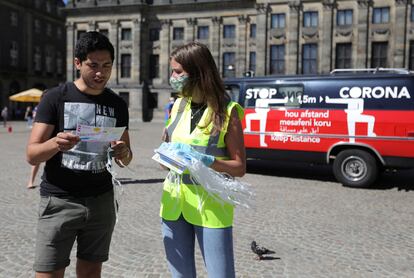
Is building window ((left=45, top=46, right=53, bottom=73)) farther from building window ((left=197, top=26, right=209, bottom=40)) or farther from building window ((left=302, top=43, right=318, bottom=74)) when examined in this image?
building window ((left=302, top=43, right=318, bottom=74))

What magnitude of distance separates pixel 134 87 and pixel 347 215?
42.6 m

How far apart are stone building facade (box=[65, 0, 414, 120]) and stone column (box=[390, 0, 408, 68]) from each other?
0.26 feet

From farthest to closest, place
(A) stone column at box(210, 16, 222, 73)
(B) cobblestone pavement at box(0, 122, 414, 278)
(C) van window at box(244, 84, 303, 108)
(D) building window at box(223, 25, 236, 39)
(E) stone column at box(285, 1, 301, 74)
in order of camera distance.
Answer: (A) stone column at box(210, 16, 222, 73), (D) building window at box(223, 25, 236, 39), (E) stone column at box(285, 1, 301, 74), (C) van window at box(244, 84, 303, 108), (B) cobblestone pavement at box(0, 122, 414, 278)

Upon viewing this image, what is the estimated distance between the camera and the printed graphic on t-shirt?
8.96 feet

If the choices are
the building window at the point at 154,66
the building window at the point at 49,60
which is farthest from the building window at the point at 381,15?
the building window at the point at 49,60

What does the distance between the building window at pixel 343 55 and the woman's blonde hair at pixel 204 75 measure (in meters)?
39.7

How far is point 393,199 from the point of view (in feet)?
28.6

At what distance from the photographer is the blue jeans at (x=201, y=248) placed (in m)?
2.59

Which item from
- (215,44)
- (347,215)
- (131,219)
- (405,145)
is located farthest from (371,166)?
(215,44)

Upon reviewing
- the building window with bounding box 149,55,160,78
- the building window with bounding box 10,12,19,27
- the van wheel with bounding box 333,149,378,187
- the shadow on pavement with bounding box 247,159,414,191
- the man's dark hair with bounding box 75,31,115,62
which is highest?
the building window with bounding box 10,12,19,27

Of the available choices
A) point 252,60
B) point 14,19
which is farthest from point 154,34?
point 14,19

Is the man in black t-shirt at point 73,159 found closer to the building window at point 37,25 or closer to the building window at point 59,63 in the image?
the building window at point 37,25

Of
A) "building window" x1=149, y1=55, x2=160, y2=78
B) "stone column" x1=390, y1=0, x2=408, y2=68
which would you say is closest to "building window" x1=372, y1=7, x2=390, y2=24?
"stone column" x1=390, y1=0, x2=408, y2=68

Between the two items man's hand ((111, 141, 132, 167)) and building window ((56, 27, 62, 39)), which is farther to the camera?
building window ((56, 27, 62, 39))
